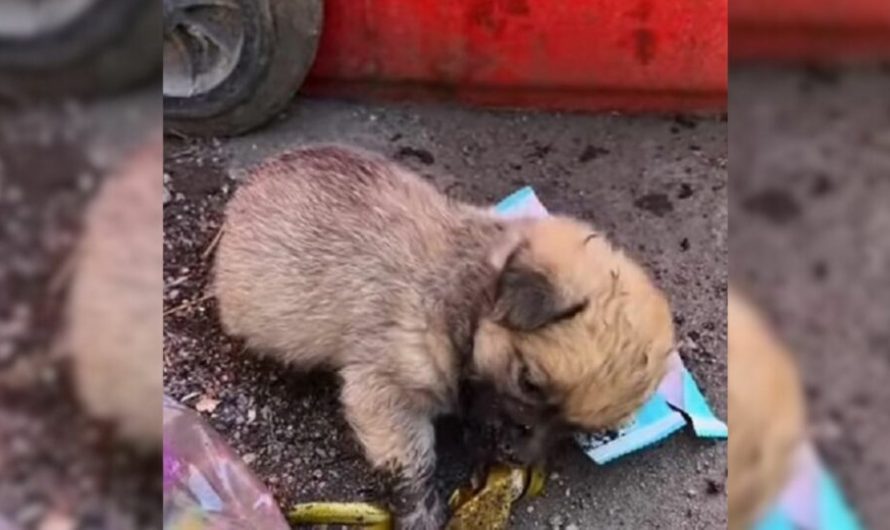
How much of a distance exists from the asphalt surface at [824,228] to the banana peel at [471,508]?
3.30ft

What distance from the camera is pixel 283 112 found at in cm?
164

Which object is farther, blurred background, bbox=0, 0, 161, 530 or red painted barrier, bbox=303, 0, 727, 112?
red painted barrier, bbox=303, 0, 727, 112

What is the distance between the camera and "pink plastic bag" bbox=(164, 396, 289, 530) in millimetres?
1196

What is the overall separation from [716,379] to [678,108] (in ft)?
1.32

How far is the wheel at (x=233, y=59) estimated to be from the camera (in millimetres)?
1446

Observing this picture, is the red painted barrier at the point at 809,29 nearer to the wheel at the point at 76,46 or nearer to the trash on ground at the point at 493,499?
the wheel at the point at 76,46

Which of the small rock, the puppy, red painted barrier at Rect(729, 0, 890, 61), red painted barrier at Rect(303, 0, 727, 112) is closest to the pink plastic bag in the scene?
the small rock

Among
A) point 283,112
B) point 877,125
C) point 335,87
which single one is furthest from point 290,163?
point 877,125

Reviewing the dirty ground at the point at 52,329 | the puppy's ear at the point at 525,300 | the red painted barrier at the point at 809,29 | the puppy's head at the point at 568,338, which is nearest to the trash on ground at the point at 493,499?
the puppy's head at the point at 568,338

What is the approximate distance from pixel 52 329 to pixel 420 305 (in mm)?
900

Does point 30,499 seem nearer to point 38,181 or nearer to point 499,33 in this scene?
point 38,181

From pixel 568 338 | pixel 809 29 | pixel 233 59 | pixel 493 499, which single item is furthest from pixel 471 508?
pixel 809 29

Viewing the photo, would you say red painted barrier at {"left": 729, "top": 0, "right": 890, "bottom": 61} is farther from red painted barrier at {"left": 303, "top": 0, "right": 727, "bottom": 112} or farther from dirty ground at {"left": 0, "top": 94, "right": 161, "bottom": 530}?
red painted barrier at {"left": 303, "top": 0, "right": 727, "bottom": 112}

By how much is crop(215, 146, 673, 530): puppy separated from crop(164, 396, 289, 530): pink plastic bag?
0.47 ft
